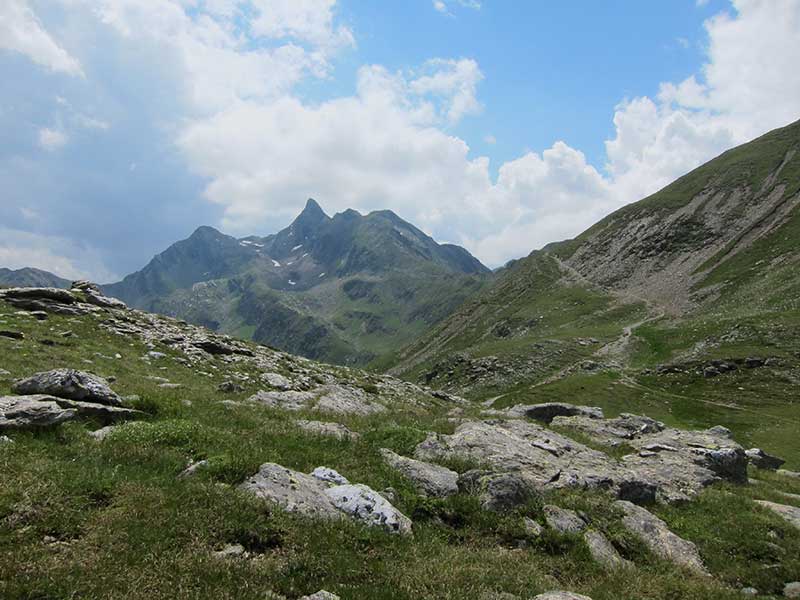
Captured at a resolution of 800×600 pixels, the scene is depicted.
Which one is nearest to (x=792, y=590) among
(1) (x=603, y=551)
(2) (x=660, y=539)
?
(2) (x=660, y=539)

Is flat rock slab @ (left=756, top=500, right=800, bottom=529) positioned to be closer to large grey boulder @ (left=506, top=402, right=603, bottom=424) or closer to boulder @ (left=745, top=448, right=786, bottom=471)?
boulder @ (left=745, top=448, right=786, bottom=471)

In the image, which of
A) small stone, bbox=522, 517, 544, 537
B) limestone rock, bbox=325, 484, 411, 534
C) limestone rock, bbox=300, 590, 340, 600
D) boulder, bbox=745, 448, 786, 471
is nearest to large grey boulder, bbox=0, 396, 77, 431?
limestone rock, bbox=325, 484, 411, 534

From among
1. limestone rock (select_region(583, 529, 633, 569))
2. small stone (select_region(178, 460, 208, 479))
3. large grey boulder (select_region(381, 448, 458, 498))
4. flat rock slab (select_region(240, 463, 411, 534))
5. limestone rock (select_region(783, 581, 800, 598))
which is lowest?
limestone rock (select_region(783, 581, 800, 598))

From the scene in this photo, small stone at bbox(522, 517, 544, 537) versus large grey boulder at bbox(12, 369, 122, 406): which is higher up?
large grey boulder at bbox(12, 369, 122, 406)

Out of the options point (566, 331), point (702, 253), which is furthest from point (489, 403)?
point (702, 253)

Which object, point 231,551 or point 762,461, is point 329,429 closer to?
point 231,551

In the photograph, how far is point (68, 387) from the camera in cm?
1422

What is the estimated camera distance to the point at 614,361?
321ft

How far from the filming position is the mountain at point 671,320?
74750mm

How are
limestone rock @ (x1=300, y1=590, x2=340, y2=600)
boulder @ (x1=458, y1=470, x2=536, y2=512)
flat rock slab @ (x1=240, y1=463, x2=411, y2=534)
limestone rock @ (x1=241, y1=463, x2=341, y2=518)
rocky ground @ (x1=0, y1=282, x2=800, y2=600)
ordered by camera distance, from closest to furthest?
limestone rock @ (x1=300, y1=590, x2=340, y2=600) < rocky ground @ (x1=0, y1=282, x2=800, y2=600) < limestone rock @ (x1=241, y1=463, x2=341, y2=518) < flat rock slab @ (x1=240, y1=463, x2=411, y2=534) < boulder @ (x1=458, y1=470, x2=536, y2=512)

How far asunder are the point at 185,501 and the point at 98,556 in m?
2.02

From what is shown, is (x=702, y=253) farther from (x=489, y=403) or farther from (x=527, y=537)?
(x=527, y=537)

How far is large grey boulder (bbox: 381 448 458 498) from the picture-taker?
13445 mm

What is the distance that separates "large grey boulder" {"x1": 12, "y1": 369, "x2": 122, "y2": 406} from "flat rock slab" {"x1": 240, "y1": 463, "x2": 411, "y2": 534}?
22.7 ft
